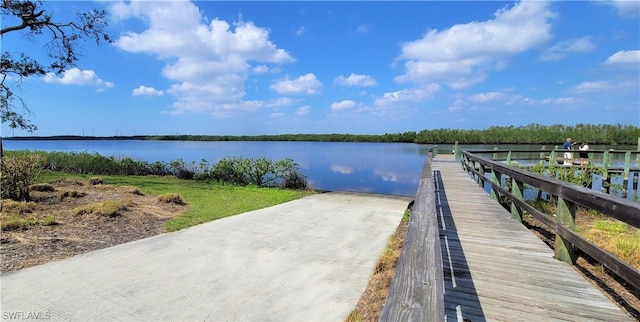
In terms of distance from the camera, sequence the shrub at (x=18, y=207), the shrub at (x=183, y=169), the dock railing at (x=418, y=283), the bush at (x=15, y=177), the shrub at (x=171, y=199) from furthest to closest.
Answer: the shrub at (x=183, y=169)
the shrub at (x=171, y=199)
the bush at (x=15, y=177)
the shrub at (x=18, y=207)
the dock railing at (x=418, y=283)

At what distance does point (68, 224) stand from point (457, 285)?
6474mm

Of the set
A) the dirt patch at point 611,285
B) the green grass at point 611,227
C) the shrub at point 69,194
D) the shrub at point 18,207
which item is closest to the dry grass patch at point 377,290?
the dirt patch at point 611,285

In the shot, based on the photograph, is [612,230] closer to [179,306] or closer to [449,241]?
[449,241]

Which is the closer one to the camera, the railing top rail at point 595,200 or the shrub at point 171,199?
the railing top rail at point 595,200

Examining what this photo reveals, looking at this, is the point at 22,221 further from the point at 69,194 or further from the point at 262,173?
the point at 262,173

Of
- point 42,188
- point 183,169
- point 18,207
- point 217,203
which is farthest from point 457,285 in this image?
point 183,169

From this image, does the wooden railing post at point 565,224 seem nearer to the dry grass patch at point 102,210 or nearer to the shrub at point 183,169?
the dry grass patch at point 102,210

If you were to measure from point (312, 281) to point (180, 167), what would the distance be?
1335 centimetres

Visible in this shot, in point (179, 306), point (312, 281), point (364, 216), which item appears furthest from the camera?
point (364, 216)

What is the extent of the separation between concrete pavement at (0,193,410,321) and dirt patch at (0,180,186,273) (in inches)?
18.2

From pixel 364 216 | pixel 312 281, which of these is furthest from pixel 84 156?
pixel 312 281

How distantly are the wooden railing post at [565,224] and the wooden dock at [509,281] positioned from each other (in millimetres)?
104

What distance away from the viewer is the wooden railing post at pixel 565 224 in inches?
118

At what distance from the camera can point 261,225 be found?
6094mm
